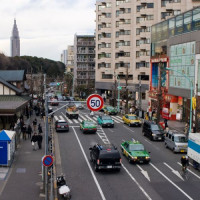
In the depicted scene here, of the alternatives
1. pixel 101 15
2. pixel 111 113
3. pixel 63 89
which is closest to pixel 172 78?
pixel 111 113

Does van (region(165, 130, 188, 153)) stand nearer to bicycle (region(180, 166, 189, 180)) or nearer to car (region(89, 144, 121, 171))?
bicycle (region(180, 166, 189, 180))

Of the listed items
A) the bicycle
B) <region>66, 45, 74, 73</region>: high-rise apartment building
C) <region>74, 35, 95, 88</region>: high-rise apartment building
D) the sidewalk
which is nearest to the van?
the bicycle

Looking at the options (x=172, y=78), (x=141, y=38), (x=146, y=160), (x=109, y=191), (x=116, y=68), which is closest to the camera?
(x=109, y=191)

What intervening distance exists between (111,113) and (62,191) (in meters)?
41.8

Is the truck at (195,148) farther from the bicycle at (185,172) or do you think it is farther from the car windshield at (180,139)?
the car windshield at (180,139)

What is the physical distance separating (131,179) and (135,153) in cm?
408

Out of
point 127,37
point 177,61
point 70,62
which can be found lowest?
point 177,61

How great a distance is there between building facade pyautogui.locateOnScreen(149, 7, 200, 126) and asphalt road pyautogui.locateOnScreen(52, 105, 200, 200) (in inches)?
599

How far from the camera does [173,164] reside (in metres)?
25.0

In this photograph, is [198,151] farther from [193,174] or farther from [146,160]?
[146,160]

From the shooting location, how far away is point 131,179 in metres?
21.0

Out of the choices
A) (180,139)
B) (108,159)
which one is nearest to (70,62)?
(180,139)

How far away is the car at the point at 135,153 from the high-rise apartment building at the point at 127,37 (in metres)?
43.5

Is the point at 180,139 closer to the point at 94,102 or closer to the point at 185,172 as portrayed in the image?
the point at 185,172
